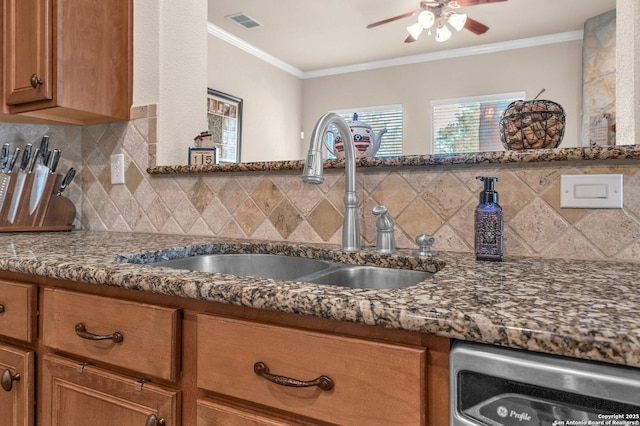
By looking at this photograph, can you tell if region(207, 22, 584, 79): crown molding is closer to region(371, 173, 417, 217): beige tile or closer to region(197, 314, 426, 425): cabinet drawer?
region(371, 173, 417, 217): beige tile

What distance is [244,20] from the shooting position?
4410 millimetres

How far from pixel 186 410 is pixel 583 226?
3.26ft

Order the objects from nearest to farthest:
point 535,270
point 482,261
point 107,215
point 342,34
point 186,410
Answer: point 186,410
point 535,270
point 482,261
point 107,215
point 342,34

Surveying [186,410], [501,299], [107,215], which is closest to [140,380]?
[186,410]

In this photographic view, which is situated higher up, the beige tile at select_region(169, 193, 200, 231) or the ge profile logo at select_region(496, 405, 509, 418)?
the beige tile at select_region(169, 193, 200, 231)

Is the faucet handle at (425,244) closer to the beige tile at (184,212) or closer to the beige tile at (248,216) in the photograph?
the beige tile at (248,216)

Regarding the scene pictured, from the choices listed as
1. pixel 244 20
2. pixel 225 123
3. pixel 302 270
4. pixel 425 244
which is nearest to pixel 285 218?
pixel 302 270

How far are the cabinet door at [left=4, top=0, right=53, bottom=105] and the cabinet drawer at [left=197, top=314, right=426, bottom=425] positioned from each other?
51.6 inches

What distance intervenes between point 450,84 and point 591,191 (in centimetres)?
474

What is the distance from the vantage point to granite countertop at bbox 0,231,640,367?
0.49 metres

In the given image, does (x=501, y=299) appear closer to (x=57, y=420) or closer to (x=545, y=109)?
(x=545, y=109)

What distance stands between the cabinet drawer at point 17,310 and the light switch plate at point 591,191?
4.32 ft

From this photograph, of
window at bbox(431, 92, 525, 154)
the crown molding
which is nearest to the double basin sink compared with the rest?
the crown molding

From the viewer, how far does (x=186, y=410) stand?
78 cm
